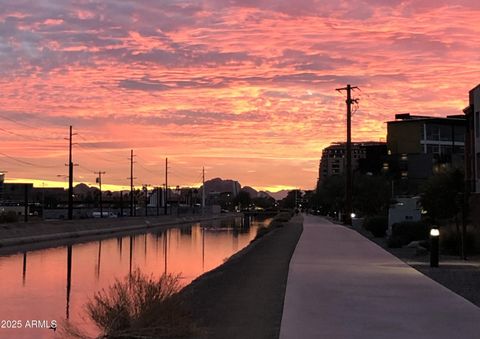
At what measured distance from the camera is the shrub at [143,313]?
9672 mm

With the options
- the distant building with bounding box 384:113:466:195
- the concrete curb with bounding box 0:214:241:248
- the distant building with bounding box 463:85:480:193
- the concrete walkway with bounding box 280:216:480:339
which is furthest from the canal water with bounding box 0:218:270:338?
the distant building with bounding box 384:113:466:195

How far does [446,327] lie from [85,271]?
17807mm

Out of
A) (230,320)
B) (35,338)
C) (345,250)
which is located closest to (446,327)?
(230,320)

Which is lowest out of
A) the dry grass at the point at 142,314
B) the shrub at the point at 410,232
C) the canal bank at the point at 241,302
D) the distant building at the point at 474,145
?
the canal bank at the point at 241,302

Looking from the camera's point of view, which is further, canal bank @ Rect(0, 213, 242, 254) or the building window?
canal bank @ Rect(0, 213, 242, 254)

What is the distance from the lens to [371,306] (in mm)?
12305

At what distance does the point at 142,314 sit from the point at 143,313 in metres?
0.02

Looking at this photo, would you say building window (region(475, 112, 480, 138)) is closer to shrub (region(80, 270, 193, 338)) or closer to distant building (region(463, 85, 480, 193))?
distant building (region(463, 85, 480, 193))

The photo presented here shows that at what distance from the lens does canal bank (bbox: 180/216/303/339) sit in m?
10.4

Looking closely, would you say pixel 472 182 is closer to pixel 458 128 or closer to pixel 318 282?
pixel 318 282

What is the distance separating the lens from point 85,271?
2550cm

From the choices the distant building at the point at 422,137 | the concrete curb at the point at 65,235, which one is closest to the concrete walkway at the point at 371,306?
the concrete curb at the point at 65,235

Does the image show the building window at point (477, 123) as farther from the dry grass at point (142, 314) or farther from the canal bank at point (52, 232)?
the dry grass at point (142, 314)

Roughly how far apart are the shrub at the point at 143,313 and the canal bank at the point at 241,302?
1.46ft
